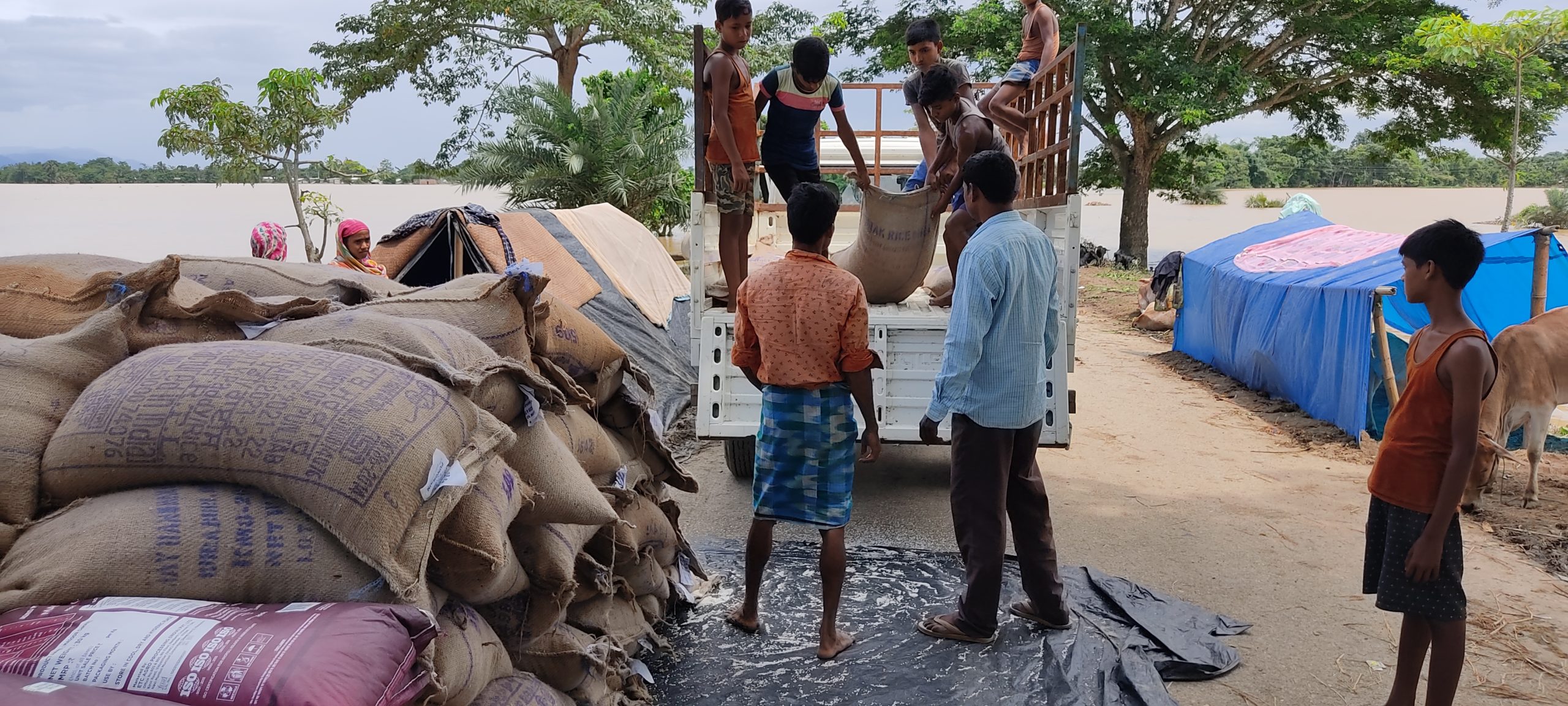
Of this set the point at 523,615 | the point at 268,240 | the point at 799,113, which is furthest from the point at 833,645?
the point at 268,240

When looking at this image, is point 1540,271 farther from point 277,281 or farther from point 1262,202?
point 1262,202

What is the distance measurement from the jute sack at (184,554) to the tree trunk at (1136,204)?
2056cm

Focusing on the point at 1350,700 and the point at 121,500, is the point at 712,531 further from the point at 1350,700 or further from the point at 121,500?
the point at 121,500

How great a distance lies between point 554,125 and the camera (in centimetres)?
1554

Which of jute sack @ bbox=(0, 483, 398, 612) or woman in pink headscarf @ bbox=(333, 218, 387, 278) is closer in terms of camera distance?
jute sack @ bbox=(0, 483, 398, 612)

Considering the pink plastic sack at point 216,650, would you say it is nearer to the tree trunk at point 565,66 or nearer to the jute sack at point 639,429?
the jute sack at point 639,429

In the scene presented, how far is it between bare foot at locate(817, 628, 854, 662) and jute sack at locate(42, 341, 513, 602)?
5.58 feet

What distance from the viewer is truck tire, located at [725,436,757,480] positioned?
567cm

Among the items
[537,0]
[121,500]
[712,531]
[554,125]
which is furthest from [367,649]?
[537,0]

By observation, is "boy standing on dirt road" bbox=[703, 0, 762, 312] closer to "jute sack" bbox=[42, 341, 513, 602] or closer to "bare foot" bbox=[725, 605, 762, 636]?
"bare foot" bbox=[725, 605, 762, 636]

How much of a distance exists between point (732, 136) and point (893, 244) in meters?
0.98

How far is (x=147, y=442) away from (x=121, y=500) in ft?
0.38

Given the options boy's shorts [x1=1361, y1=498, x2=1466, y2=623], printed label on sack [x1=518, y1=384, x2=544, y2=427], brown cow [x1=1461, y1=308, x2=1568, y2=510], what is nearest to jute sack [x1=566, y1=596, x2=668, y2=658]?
printed label on sack [x1=518, y1=384, x2=544, y2=427]

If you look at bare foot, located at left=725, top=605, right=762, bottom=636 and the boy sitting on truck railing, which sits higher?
the boy sitting on truck railing
